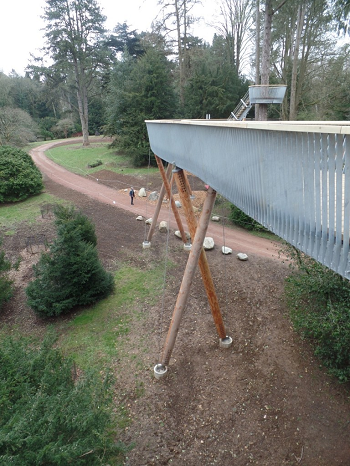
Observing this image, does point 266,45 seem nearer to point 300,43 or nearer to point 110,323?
point 300,43

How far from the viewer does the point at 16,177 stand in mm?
19453

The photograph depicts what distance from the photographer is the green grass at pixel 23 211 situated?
54.5 feet

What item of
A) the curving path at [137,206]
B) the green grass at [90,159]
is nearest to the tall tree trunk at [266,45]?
the curving path at [137,206]

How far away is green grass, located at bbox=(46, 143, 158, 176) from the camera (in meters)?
25.3

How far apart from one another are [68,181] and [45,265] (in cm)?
1605

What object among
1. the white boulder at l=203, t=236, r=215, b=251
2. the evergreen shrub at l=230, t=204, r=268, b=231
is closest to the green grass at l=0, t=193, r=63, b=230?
the white boulder at l=203, t=236, r=215, b=251

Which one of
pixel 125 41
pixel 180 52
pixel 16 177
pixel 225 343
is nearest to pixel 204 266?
pixel 225 343

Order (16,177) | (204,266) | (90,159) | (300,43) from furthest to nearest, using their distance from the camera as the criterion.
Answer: (90,159) < (300,43) < (16,177) < (204,266)

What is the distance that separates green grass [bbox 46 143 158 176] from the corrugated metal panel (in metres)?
20.4

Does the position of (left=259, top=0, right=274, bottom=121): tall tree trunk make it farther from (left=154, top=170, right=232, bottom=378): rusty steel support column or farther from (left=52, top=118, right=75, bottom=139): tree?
(left=52, top=118, right=75, bottom=139): tree

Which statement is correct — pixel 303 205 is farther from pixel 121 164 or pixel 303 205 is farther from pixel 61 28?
pixel 61 28

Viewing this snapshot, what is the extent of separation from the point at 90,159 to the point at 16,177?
10.2 meters

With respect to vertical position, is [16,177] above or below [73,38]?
below

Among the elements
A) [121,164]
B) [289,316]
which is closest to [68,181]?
[121,164]
